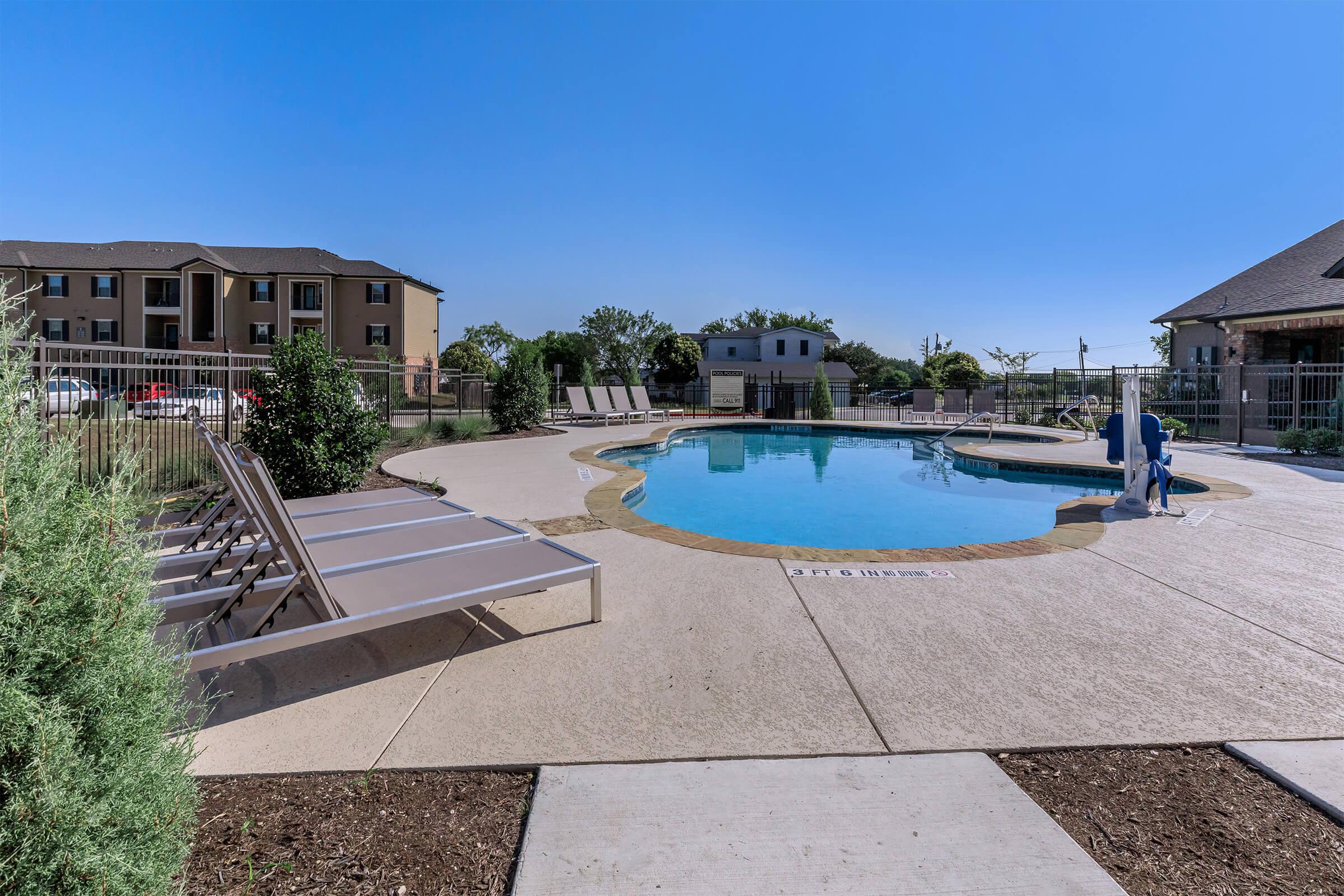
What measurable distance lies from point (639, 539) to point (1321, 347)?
2141 cm

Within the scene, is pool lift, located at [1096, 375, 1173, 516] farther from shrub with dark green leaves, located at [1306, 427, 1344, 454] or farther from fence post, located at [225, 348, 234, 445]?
fence post, located at [225, 348, 234, 445]

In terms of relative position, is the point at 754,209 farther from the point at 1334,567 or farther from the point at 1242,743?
the point at 1242,743

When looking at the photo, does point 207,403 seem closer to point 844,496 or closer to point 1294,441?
point 844,496

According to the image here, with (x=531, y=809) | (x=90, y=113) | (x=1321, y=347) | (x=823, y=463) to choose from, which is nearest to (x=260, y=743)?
(x=531, y=809)

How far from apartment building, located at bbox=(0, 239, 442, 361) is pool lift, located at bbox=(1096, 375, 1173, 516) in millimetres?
40288

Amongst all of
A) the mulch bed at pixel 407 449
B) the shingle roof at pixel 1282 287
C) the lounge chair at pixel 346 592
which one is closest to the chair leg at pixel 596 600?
the lounge chair at pixel 346 592

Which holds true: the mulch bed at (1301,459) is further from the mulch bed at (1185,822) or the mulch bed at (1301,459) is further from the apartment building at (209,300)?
the apartment building at (209,300)

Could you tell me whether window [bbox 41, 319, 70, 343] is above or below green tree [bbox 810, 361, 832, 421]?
above

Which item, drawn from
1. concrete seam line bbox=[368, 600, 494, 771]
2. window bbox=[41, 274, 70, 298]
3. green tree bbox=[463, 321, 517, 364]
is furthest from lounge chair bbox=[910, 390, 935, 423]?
green tree bbox=[463, 321, 517, 364]

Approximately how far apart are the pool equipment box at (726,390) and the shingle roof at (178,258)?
23601 mm

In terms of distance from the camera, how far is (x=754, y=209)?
26.7 metres

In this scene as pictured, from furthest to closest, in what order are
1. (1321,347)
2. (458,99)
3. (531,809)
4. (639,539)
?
(1321,347), (458,99), (639,539), (531,809)

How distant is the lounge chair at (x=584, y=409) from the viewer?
746 inches

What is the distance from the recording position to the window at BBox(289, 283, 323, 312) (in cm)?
4059
